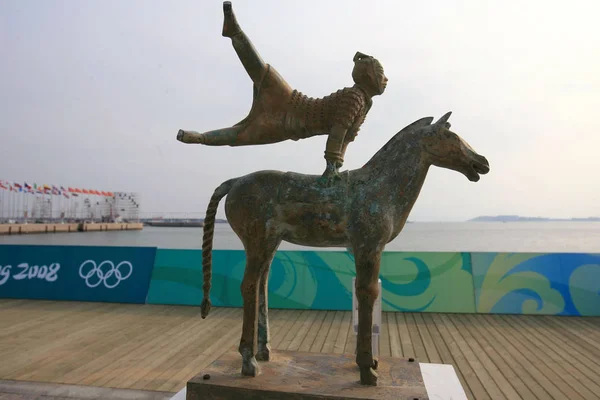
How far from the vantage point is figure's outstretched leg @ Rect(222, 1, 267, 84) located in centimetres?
296

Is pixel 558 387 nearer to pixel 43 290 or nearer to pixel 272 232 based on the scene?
pixel 272 232

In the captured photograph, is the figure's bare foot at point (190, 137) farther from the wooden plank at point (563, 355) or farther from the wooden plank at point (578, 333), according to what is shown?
the wooden plank at point (578, 333)

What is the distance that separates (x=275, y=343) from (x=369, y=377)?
295 cm

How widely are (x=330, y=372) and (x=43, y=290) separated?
24.4ft

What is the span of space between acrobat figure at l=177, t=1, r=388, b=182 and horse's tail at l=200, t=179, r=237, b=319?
0.37 meters

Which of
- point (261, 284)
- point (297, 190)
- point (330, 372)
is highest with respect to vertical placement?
point (297, 190)

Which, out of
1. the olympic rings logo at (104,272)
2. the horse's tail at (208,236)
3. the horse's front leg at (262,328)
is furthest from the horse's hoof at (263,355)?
the olympic rings logo at (104,272)

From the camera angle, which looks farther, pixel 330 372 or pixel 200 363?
pixel 200 363

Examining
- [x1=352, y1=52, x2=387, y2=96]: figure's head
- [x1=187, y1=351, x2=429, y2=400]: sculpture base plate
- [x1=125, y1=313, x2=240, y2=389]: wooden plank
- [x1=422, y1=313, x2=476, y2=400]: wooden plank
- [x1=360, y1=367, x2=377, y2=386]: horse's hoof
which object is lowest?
[x1=125, y1=313, x2=240, y2=389]: wooden plank

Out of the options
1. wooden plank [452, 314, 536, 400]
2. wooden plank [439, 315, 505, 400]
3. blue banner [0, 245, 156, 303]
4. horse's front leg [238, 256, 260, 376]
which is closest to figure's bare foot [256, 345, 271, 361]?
horse's front leg [238, 256, 260, 376]

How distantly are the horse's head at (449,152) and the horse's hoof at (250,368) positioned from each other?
1.98m

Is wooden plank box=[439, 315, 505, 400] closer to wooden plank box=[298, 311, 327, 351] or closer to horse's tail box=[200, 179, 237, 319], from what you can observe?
wooden plank box=[298, 311, 327, 351]

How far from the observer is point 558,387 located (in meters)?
4.26

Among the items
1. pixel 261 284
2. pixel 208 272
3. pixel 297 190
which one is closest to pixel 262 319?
pixel 261 284
